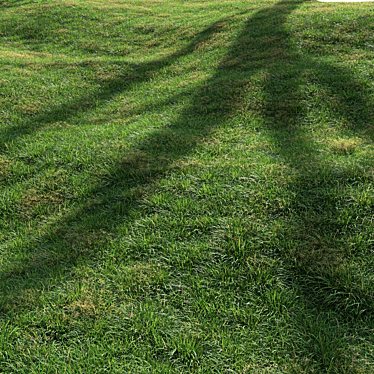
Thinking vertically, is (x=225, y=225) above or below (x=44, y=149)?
below

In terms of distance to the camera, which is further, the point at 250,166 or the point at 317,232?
the point at 250,166

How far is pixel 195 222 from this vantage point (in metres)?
3.42

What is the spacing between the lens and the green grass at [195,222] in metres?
2.31

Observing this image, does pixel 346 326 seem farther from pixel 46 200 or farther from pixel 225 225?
pixel 46 200

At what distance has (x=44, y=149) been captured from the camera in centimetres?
537

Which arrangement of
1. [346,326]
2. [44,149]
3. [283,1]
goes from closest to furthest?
[346,326] < [44,149] < [283,1]

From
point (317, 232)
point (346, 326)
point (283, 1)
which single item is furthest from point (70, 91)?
point (283, 1)

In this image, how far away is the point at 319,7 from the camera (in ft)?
41.0

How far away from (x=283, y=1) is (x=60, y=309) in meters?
17.6

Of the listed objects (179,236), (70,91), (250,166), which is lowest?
(179,236)

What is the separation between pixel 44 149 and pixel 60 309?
3536mm

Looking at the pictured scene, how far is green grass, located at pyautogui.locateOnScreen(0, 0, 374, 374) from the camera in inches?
91.0

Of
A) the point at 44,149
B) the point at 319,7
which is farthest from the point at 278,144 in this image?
the point at 319,7

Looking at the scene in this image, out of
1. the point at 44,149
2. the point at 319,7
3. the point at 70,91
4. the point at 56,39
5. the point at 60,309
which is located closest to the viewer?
the point at 60,309
